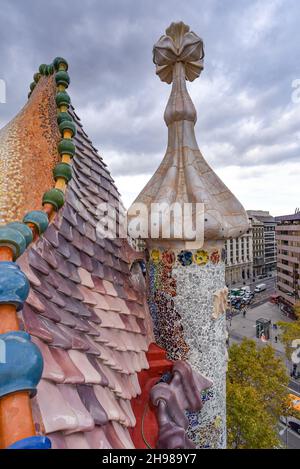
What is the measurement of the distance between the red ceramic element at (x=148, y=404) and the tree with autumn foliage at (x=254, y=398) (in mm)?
5011

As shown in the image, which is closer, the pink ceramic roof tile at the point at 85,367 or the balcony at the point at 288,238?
the pink ceramic roof tile at the point at 85,367

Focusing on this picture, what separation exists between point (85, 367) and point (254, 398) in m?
6.88

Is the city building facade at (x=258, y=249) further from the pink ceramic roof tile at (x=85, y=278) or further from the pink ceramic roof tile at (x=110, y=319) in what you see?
the pink ceramic roof tile at (x=85, y=278)

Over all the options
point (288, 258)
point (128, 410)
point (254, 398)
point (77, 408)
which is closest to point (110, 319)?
point (128, 410)

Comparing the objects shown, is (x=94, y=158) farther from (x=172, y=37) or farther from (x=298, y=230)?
(x=298, y=230)

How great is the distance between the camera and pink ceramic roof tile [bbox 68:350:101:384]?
89.6 inches

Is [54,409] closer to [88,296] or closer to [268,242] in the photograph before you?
[88,296]

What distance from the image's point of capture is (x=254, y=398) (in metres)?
7.81

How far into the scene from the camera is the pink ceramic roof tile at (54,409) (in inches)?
67.4

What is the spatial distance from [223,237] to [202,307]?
854 millimetres

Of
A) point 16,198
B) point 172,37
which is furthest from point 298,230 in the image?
point 16,198

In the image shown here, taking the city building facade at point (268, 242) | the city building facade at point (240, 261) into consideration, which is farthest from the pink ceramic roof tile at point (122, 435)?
the city building facade at point (268, 242)

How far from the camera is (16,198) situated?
9.59 feet

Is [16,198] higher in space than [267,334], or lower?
higher
